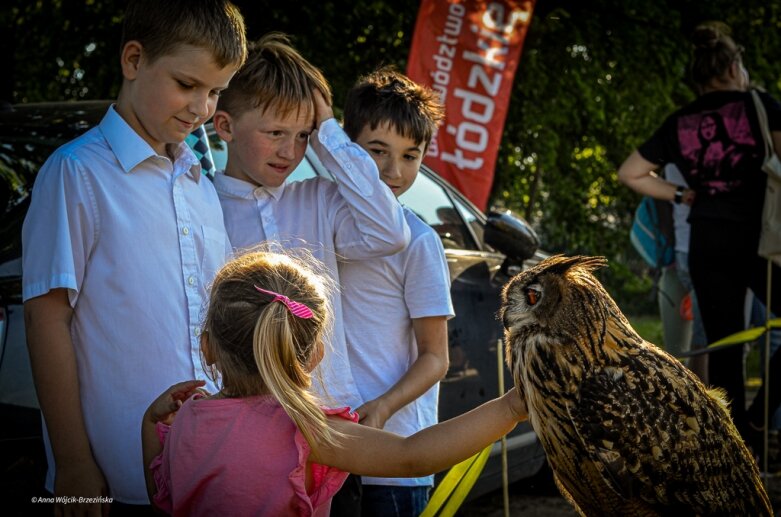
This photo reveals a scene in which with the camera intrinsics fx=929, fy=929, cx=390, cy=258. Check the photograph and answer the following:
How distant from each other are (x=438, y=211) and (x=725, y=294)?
1.93 meters

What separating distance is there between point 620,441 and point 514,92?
8.44 m

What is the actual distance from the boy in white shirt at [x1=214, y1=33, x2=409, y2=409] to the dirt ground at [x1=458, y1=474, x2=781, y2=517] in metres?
2.78

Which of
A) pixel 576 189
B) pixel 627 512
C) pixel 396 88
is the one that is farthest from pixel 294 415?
pixel 576 189

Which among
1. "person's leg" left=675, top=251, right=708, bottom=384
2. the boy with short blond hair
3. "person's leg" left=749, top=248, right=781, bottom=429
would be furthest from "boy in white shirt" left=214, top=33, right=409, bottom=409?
"person's leg" left=675, top=251, right=708, bottom=384

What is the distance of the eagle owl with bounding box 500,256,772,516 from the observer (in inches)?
91.7

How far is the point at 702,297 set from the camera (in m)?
5.58

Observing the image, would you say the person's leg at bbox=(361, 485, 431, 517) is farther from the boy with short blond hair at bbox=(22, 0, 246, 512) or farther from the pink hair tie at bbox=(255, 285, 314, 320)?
the pink hair tie at bbox=(255, 285, 314, 320)

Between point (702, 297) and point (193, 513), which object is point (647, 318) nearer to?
point (702, 297)

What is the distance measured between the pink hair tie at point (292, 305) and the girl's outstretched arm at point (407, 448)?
0.26 m

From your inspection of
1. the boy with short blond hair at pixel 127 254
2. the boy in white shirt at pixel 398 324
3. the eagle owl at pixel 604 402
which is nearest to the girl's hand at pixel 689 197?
the boy in white shirt at pixel 398 324

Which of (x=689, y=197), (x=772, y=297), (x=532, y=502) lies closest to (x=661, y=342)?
(x=689, y=197)

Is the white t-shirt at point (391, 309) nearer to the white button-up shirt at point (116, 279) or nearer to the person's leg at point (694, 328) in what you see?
the white button-up shirt at point (116, 279)

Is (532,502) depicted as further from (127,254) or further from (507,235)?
(127,254)

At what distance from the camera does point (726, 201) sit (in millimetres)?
5547
